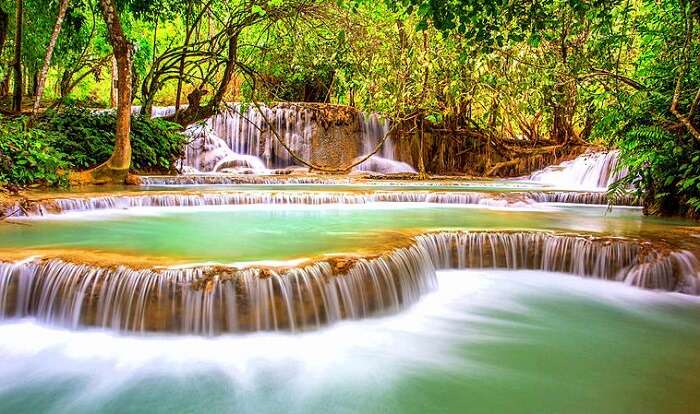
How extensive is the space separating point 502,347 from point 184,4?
12.5 meters

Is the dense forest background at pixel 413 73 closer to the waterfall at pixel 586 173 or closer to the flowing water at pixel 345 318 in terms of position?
the waterfall at pixel 586 173

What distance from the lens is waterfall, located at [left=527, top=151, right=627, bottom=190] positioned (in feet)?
48.7

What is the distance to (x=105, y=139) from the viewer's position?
12898 millimetres

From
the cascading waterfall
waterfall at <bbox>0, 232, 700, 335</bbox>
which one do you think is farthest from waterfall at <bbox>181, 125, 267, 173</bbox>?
waterfall at <bbox>0, 232, 700, 335</bbox>

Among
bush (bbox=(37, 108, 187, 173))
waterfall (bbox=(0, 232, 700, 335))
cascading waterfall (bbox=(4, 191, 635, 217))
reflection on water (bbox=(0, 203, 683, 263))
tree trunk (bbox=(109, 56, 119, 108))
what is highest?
tree trunk (bbox=(109, 56, 119, 108))

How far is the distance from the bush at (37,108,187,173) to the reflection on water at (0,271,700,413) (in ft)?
29.5

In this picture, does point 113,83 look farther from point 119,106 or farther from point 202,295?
point 202,295

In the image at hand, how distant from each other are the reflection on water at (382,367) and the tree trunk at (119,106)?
7.38 m

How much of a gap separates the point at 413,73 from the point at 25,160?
8224mm

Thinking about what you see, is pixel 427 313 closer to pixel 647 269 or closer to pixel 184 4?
pixel 647 269

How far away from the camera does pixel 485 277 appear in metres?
6.19

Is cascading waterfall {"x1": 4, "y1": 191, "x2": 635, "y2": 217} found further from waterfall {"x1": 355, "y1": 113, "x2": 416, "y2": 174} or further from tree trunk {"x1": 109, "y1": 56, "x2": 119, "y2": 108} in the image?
tree trunk {"x1": 109, "y1": 56, "x2": 119, "y2": 108}

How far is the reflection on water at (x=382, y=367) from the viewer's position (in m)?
3.37

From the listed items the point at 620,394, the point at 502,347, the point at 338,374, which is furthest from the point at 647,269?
the point at 338,374
